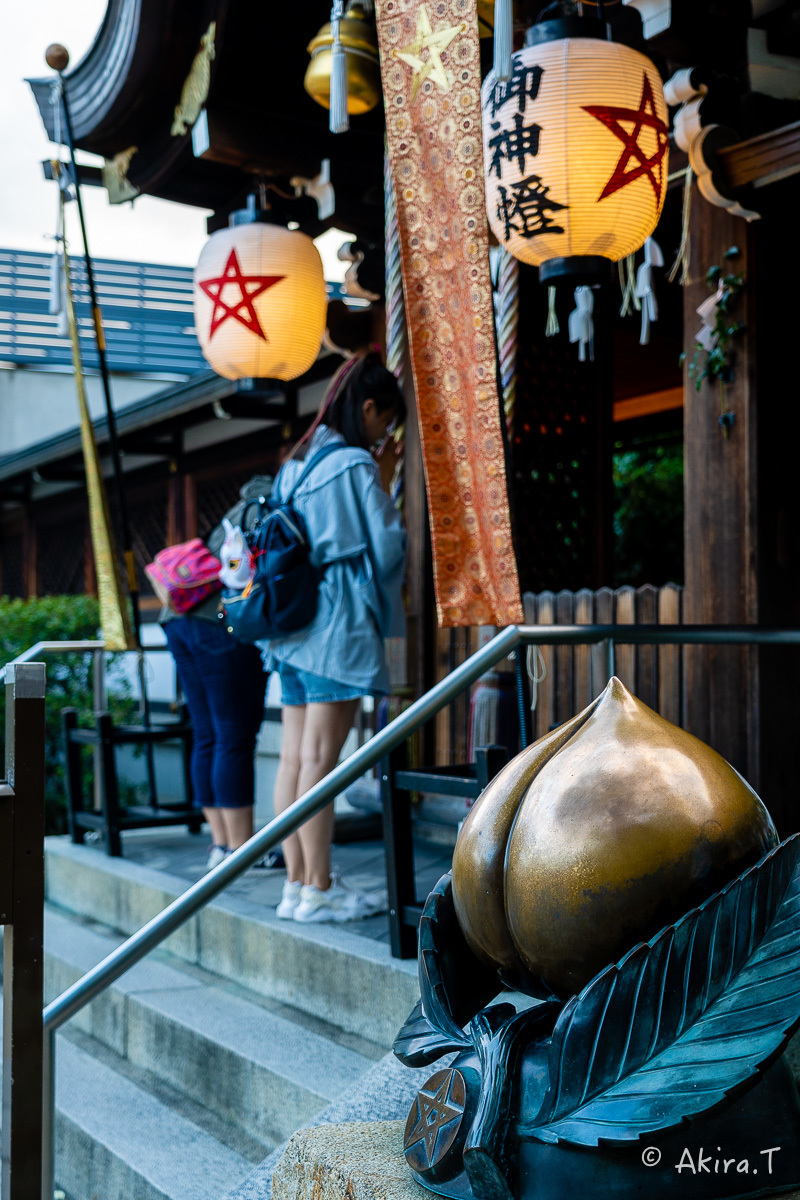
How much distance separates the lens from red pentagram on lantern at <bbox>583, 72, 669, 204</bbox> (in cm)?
363

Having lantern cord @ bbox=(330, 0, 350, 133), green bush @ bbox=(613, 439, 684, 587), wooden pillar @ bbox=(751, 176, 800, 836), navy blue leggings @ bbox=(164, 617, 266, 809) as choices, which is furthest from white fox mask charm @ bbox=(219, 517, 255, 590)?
green bush @ bbox=(613, 439, 684, 587)

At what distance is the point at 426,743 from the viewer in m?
6.02

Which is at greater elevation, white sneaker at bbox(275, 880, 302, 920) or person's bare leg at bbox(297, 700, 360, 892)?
person's bare leg at bbox(297, 700, 360, 892)

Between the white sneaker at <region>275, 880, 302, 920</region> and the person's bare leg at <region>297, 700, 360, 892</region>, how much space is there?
0.24 feet

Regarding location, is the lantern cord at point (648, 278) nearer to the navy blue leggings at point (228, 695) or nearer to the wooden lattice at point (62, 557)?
the navy blue leggings at point (228, 695)

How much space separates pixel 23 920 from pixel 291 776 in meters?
2.33

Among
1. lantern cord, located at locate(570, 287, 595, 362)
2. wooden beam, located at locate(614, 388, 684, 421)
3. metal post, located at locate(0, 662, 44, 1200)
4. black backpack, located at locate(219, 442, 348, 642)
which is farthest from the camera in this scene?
wooden beam, located at locate(614, 388, 684, 421)

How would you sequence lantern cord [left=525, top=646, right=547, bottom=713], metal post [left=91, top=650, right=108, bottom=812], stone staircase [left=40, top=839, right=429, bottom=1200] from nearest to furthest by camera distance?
stone staircase [left=40, top=839, right=429, bottom=1200] < lantern cord [left=525, top=646, right=547, bottom=713] < metal post [left=91, top=650, right=108, bottom=812]

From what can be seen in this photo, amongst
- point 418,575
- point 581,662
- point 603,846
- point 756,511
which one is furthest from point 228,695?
point 603,846

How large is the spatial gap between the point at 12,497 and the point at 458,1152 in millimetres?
15069

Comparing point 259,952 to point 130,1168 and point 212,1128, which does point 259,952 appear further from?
point 130,1168

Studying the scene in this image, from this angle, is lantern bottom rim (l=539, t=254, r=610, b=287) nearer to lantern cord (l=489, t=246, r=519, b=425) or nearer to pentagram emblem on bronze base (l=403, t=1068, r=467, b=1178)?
lantern cord (l=489, t=246, r=519, b=425)

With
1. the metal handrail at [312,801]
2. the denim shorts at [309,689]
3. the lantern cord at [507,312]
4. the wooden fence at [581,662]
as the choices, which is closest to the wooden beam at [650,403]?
the lantern cord at [507,312]

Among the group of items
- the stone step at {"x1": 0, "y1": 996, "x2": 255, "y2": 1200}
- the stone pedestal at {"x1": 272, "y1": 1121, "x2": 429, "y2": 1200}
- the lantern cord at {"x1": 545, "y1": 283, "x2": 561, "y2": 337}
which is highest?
the lantern cord at {"x1": 545, "y1": 283, "x2": 561, "y2": 337}
